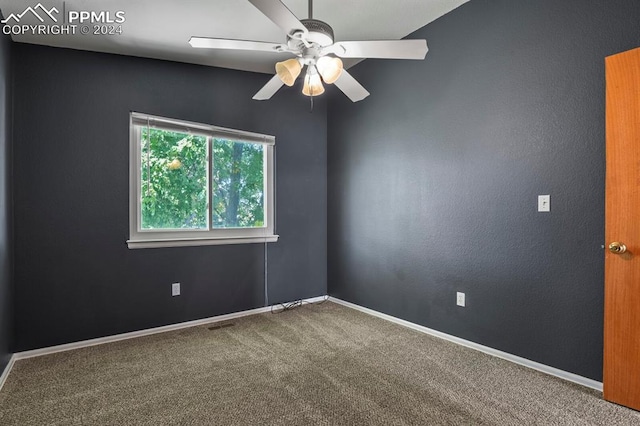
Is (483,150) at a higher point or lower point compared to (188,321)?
higher

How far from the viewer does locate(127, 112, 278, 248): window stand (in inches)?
123

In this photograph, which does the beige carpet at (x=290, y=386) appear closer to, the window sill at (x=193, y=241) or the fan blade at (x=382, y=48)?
the window sill at (x=193, y=241)

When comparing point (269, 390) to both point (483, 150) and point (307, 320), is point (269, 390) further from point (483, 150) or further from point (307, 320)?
point (483, 150)

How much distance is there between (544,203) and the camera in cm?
228

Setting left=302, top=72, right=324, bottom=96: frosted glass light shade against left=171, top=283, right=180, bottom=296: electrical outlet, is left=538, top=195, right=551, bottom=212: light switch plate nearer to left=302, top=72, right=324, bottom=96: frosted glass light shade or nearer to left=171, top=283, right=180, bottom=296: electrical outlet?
left=302, top=72, right=324, bottom=96: frosted glass light shade

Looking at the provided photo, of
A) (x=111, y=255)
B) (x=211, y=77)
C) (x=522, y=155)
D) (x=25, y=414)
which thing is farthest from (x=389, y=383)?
(x=211, y=77)

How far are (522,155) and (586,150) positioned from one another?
0.36 metres

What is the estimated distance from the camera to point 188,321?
3.30 meters

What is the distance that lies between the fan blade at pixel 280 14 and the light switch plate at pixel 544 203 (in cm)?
179

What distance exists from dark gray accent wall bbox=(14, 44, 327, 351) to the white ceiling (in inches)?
6.9

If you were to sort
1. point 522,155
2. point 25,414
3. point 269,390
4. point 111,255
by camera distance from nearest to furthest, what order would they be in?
point 25,414 → point 269,390 → point 522,155 → point 111,255

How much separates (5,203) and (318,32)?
7.93 ft

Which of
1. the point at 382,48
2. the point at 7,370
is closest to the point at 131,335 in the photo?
the point at 7,370

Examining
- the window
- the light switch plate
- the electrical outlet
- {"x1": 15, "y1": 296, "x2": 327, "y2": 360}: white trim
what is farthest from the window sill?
the light switch plate
